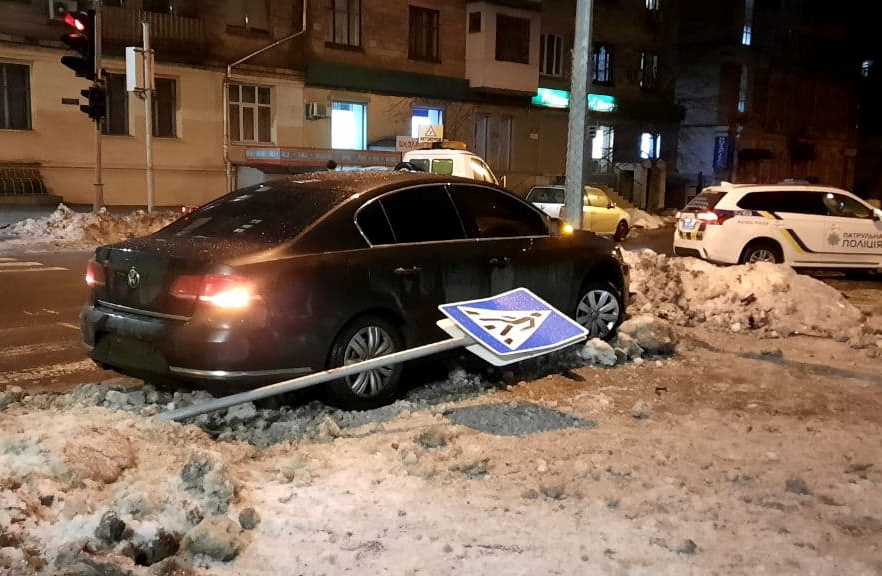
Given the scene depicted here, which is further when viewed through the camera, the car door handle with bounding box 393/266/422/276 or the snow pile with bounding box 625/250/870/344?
the snow pile with bounding box 625/250/870/344

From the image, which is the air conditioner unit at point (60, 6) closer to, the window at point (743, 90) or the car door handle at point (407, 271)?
the car door handle at point (407, 271)

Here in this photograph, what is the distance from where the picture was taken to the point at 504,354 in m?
5.51

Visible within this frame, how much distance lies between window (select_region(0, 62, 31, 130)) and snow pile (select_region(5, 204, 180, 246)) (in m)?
4.64

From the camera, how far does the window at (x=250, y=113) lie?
25.9m

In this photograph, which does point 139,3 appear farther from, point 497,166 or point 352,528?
point 352,528

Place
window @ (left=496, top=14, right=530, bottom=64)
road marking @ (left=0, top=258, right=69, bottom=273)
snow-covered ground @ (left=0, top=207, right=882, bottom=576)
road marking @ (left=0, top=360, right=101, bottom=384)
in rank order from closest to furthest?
snow-covered ground @ (left=0, top=207, right=882, bottom=576) < road marking @ (left=0, top=360, right=101, bottom=384) < road marking @ (left=0, top=258, right=69, bottom=273) < window @ (left=496, top=14, right=530, bottom=64)

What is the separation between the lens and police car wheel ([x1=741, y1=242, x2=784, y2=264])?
14.2 m

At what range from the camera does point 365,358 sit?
5.91m

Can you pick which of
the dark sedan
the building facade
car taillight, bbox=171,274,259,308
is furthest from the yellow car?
car taillight, bbox=171,274,259,308

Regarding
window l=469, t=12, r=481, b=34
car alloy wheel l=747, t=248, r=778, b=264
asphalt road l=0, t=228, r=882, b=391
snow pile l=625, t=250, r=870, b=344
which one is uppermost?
window l=469, t=12, r=481, b=34

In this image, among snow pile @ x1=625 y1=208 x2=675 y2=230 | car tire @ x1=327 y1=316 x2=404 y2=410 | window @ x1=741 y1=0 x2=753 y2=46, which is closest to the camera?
car tire @ x1=327 y1=316 x2=404 y2=410

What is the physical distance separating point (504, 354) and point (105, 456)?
251 cm

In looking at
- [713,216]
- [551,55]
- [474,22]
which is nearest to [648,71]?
[551,55]

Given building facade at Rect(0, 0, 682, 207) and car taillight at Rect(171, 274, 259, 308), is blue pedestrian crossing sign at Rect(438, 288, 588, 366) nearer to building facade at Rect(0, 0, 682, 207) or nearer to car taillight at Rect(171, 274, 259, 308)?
car taillight at Rect(171, 274, 259, 308)
